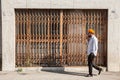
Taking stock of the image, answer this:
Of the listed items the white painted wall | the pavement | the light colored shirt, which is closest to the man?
the light colored shirt

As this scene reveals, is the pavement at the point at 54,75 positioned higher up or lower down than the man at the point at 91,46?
lower down

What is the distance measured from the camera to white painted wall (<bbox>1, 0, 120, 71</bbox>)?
42.2 feet

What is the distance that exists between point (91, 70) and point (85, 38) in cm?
156

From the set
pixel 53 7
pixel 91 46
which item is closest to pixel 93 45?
pixel 91 46

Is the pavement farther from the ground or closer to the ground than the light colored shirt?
closer to the ground

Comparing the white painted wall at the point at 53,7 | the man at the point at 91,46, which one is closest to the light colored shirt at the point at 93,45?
the man at the point at 91,46

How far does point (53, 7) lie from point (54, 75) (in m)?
2.41

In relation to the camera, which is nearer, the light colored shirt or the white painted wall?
the light colored shirt

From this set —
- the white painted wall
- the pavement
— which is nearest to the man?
the pavement

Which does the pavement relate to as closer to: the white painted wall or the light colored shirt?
the white painted wall

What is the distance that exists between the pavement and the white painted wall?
523mm

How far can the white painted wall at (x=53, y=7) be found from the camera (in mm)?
12852

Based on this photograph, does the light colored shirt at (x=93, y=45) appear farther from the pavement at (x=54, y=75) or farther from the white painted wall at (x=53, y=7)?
the white painted wall at (x=53, y=7)

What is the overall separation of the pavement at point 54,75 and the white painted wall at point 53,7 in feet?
1.72
